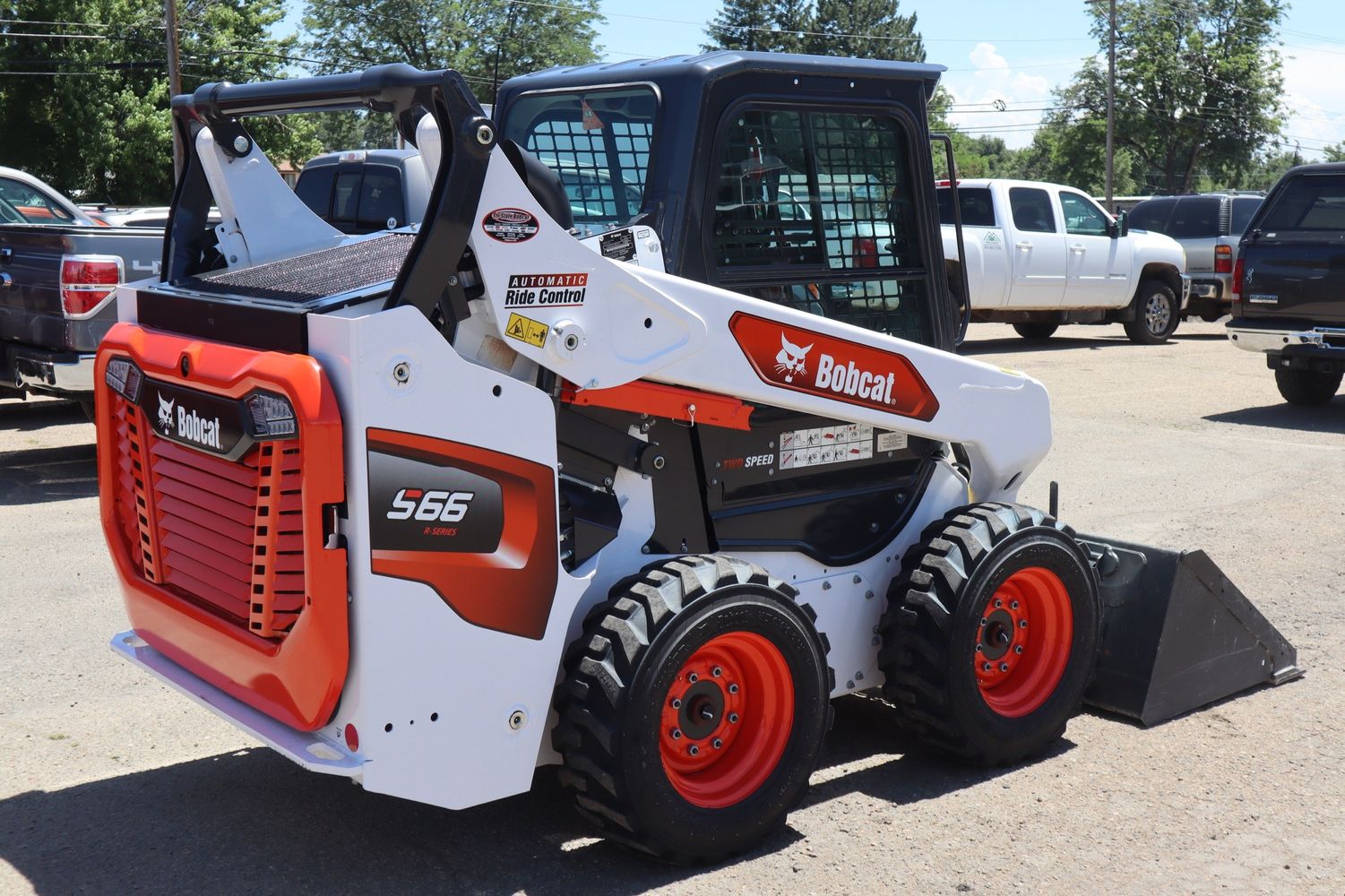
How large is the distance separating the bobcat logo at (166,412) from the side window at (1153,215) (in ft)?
70.8

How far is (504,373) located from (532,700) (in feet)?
2.95

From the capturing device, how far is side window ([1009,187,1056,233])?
1827 cm

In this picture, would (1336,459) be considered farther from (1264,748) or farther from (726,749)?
(726,749)

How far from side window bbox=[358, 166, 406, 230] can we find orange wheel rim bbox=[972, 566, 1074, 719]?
27.6 feet

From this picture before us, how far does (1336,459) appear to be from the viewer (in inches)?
425

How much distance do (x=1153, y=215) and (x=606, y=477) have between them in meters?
Answer: 21.3

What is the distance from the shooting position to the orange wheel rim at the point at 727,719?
3951 millimetres

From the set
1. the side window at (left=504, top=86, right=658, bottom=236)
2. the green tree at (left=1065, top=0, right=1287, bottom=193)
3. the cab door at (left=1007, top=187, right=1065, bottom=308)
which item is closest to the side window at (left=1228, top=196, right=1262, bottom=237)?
the cab door at (left=1007, top=187, right=1065, bottom=308)

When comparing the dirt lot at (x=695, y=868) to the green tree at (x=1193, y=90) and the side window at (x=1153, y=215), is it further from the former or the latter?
the green tree at (x=1193, y=90)

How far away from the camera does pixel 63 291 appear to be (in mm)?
9383

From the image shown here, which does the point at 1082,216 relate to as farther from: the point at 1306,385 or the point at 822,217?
the point at 822,217

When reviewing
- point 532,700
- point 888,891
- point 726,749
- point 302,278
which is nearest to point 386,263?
point 302,278

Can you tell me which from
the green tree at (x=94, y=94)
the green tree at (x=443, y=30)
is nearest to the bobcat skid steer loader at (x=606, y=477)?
the green tree at (x=94, y=94)

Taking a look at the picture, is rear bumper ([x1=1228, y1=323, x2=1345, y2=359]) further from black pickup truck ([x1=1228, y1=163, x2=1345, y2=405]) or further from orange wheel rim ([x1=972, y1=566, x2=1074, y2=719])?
orange wheel rim ([x1=972, y1=566, x2=1074, y2=719])
